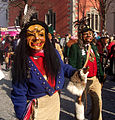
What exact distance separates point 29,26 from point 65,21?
19.8m

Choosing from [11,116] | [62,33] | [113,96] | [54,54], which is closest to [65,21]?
[62,33]

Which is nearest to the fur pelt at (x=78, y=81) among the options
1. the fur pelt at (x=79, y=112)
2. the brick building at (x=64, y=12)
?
the fur pelt at (x=79, y=112)

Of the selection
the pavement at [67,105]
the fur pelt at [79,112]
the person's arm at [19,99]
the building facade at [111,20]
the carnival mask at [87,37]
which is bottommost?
the pavement at [67,105]

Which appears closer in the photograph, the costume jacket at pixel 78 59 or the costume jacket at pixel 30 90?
the costume jacket at pixel 30 90

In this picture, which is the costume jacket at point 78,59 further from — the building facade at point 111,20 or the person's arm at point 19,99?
the building facade at point 111,20

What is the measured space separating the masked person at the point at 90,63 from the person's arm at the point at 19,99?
1.85m

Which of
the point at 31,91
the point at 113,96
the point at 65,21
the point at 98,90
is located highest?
the point at 65,21

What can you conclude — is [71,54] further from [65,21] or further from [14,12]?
[14,12]

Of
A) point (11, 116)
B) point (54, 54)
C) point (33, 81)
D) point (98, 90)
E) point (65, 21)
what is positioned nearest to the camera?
point (33, 81)

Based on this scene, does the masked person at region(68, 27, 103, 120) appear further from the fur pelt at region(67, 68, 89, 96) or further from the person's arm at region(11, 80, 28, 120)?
the person's arm at region(11, 80, 28, 120)

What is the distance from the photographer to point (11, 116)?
4.99 m

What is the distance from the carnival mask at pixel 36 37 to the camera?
8.79ft

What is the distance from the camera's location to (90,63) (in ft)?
14.1

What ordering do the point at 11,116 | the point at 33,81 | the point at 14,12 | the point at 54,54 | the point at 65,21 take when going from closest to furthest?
1. the point at 33,81
2. the point at 54,54
3. the point at 11,116
4. the point at 65,21
5. the point at 14,12
